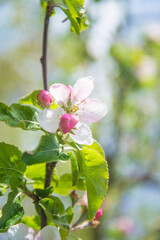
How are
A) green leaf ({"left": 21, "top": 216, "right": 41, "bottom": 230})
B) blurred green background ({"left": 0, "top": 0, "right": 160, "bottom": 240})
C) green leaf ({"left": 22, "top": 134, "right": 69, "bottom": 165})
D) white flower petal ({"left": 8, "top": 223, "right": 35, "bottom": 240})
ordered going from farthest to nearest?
blurred green background ({"left": 0, "top": 0, "right": 160, "bottom": 240}) → green leaf ({"left": 21, "top": 216, "right": 41, "bottom": 230}) → white flower petal ({"left": 8, "top": 223, "right": 35, "bottom": 240}) → green leaf ({"left": 22, "top": 134, "right": 69, "bottom": 165})

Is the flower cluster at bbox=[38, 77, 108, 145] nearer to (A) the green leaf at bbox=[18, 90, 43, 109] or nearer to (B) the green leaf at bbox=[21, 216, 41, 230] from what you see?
(A) the green leaf at bbox=[18, 90, 43, 109]

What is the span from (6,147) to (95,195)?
15 cm

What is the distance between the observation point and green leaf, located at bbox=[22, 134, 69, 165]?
37cm

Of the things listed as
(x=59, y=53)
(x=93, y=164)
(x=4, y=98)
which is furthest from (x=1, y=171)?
(x=4, y=98)

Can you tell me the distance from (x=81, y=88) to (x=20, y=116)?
0.35 feet

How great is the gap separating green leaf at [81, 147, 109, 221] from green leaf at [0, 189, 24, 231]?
10 cm

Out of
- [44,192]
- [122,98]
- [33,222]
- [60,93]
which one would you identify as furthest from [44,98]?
[122,98]

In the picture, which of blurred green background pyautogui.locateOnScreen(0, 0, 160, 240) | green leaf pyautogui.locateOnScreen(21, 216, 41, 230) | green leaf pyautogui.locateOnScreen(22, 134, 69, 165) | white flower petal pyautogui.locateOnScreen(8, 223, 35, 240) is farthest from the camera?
blurred green background pyautogui.locateOnScreen(0, 0, 160, 240)

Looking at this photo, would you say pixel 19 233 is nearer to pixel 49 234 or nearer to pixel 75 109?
pixel 49 234

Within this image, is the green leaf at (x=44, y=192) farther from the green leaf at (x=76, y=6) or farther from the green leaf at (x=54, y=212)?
the green leaf at (x=76, y=6)

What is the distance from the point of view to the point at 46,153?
396 millimetres

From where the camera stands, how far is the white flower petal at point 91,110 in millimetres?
508

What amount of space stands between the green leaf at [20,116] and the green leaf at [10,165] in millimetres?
45

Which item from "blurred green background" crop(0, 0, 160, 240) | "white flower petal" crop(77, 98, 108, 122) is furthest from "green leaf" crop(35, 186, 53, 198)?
"blurred green background" crop(0, 0, 160, 240)
